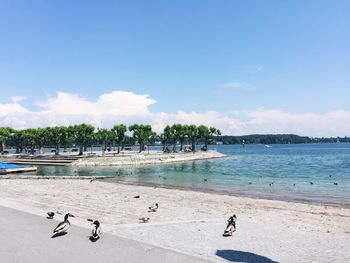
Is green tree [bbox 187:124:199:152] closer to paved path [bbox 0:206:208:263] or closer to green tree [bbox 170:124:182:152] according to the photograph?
green tree [bbox 170:124:182:152]

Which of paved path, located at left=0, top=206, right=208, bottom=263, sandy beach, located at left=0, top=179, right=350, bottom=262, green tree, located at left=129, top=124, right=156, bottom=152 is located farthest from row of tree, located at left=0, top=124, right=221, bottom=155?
paved path, located at left=0, top=206, right=208, bottom=263

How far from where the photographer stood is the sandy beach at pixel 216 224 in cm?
1317

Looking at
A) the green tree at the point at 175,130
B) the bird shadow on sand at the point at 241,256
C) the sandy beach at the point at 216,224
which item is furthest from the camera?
the green tree at the point at 175,130

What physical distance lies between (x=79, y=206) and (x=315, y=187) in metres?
30.4

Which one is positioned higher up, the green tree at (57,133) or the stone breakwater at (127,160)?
the green tree at (57,133)

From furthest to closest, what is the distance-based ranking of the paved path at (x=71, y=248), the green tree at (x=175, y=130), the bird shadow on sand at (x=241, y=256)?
the green tree at (x=175, y=130)
the bird shadow on sand at (x=241, y=256)
the paved path at (x=71, y=248)

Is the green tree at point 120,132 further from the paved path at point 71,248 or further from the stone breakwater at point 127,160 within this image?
the paved path at point 71,248

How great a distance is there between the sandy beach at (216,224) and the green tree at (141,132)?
295 ft

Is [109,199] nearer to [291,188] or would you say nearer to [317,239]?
[317,239]

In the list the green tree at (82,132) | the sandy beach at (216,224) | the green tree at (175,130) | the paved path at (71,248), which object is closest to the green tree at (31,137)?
the green tree at (82,132)

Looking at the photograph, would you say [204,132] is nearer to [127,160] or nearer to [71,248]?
[127,160]

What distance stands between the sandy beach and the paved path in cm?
71

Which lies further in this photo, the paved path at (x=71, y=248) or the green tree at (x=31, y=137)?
the green tree at (x=31, y=137)

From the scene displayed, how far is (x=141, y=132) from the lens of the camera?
122m
